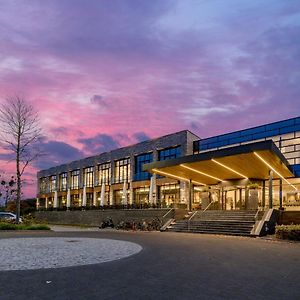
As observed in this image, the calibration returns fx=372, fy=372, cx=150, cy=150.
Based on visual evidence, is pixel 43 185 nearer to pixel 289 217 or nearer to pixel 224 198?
pixel 224 198

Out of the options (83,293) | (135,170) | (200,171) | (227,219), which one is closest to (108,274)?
(83,293)

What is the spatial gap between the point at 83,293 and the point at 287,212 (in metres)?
23.8

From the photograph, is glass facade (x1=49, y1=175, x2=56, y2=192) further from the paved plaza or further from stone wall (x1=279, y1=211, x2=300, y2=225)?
the paved plaza

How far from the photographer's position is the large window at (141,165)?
53728 mm

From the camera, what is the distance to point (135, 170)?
2195 inches

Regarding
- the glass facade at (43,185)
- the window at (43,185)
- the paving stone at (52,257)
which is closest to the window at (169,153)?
the paving stone at (52,257)

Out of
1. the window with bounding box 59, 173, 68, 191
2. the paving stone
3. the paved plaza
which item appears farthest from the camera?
the window with bounding box 59, 173, 68, 191

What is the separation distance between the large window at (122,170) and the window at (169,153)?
26.5ft

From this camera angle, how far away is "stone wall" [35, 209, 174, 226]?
36428 mm

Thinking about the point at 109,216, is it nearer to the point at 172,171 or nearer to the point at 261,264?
the point at 172,171

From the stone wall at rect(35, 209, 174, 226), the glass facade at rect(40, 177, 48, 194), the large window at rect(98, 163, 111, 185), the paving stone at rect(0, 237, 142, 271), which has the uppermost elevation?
the large window at rect(98, 163, 111, 185)

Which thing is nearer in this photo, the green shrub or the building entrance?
the green shrub

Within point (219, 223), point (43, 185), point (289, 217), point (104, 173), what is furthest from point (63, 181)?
point (289, 217)

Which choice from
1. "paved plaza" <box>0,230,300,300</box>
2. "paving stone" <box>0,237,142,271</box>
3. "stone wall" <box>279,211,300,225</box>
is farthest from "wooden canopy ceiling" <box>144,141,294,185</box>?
"paving stone" <box>0,237,142,271</box>
